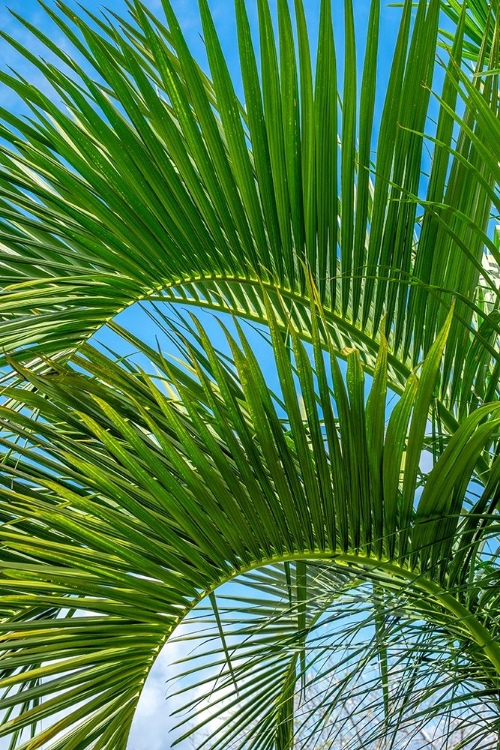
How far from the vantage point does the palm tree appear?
0.66 m

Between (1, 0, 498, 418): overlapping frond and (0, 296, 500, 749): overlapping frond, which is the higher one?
(1, 0, 498, 418): overlapping frond

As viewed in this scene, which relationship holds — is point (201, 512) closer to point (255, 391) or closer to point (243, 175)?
point (255, 391)

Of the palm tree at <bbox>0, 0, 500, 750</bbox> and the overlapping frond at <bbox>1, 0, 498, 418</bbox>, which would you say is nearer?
the palm tree at <bbox>0, 0, 500, 750</bbox>

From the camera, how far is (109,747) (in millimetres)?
712

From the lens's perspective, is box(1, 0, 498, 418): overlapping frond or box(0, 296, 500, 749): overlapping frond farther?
box(1, 0, 498, 418): overlapping frond

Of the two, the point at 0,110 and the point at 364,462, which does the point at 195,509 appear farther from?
the point at 0,110

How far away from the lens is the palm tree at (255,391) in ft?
2.16

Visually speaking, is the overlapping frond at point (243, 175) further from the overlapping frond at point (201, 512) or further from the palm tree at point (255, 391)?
the overlapping frond at point (201, 512)

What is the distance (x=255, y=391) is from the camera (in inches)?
26.4

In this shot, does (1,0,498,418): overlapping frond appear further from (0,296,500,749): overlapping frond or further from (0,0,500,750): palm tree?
(0,296,500,749): overlapping frond

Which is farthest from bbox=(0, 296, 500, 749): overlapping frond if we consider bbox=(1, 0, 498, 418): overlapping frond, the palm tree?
bbox=(1, 0, 498, 418): overlapping frond

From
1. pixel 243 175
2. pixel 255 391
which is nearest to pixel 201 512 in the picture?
pixel 255 391

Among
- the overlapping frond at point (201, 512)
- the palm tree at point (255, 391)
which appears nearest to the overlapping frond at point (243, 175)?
the palm tree at point (255, 391)

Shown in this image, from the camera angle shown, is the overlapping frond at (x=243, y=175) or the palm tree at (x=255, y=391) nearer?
the palm tree at (x=255, y=391)
